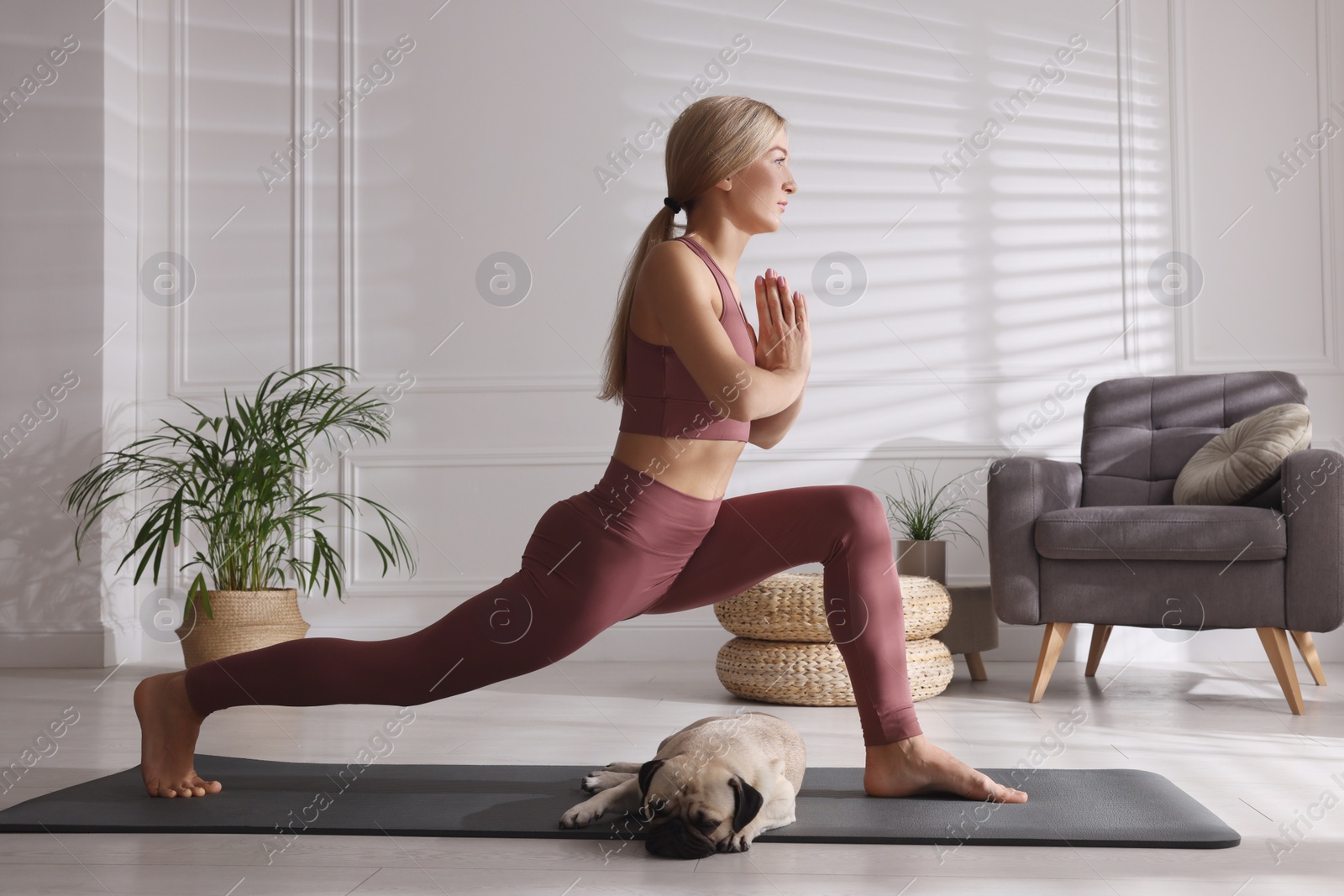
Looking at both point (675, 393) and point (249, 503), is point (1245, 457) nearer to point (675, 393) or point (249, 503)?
point (675, 393)

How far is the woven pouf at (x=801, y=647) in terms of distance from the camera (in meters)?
3.14

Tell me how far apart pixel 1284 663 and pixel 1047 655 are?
620 millimetres

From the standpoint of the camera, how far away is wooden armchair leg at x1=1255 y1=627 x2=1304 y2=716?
2926 millimetres

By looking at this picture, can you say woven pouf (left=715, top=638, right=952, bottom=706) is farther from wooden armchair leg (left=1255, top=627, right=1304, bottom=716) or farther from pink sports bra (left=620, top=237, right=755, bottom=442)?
pink sports bra (left=620, top=237, right=755, bottom=442)

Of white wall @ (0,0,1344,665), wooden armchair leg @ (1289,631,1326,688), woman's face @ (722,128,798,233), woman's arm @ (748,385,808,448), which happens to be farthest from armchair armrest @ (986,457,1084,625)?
woman's face @ (722,128,798,233)

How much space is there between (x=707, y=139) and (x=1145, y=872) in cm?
131

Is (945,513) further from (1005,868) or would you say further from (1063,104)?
(1005,868)

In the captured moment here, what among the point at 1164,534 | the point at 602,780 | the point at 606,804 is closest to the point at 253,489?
the point at 602,780

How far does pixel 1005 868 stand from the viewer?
1.52 m

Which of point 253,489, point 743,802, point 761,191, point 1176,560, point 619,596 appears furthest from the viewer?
point 253,489

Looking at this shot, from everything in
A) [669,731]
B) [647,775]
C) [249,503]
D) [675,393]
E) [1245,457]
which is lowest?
[669,731]

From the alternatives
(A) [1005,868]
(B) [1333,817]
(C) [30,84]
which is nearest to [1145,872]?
(A) [1005,868]

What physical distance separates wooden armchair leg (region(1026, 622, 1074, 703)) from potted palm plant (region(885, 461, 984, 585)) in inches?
20.5

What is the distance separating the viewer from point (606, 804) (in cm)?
181
